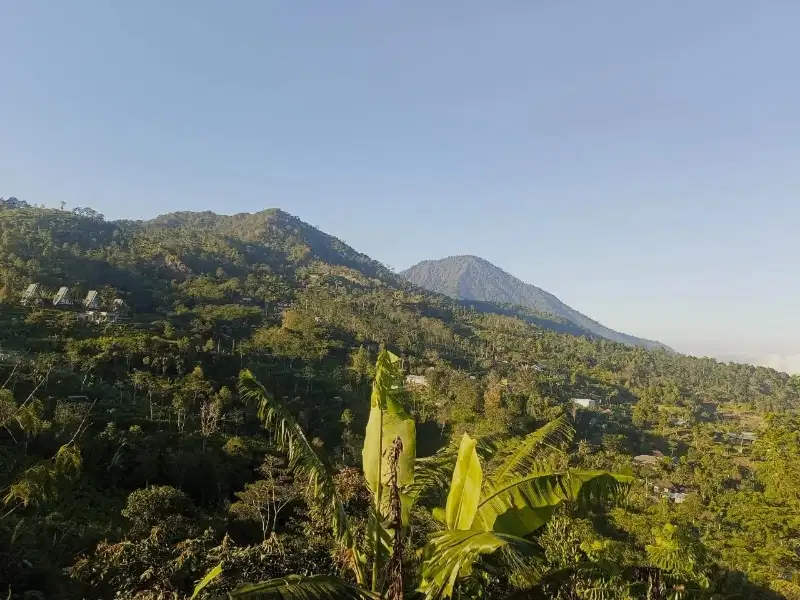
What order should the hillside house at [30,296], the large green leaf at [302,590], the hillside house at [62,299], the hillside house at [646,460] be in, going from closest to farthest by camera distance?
the large green leaf at [302,590]
the hillside house at [646,460]
the hillside house at [30,296]
the hillside house at [62,299]

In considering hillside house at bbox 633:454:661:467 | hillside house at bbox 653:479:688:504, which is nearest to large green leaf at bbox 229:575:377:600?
hillside house at bbox 653:479:688:504

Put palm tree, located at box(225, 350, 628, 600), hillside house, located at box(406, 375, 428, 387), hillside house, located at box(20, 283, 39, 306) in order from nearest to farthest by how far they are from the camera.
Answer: palm tree, located at box(225, 350, 628, 600) → hillside house, located at box(20, 283, 39, 306) → hillside house, located at box(406, 375, 428, 387)

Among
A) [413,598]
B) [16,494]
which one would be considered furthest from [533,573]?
[16,494]

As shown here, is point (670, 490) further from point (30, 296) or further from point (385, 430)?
point (30, 296)

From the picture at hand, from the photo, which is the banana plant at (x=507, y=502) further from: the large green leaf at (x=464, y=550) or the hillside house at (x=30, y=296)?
the hillside house at (x=30, y=296)

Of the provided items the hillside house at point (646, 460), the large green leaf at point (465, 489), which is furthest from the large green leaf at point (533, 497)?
the hillside house at point (646, 460)

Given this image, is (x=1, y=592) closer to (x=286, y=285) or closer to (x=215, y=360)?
(x=215, y=360)

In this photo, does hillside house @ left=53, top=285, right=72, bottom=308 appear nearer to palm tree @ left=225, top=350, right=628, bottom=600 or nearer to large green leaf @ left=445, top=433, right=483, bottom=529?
palm tree @ left=225, top=350, right=628, bottom=600

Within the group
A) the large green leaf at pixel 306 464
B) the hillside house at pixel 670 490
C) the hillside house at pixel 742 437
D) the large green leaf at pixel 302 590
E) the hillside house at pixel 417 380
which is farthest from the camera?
the hillside house at pixel 742 437
